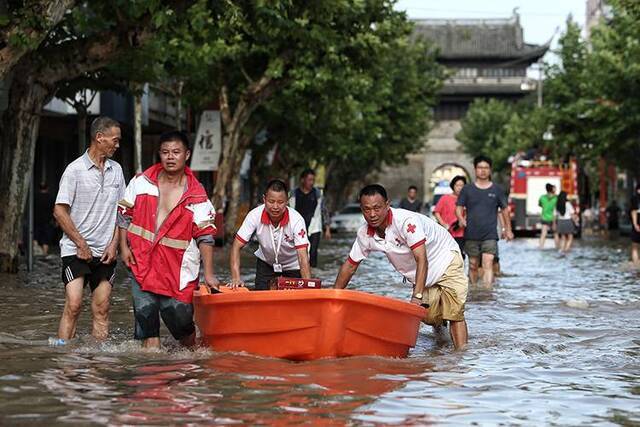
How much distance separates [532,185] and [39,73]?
35321 millimetres

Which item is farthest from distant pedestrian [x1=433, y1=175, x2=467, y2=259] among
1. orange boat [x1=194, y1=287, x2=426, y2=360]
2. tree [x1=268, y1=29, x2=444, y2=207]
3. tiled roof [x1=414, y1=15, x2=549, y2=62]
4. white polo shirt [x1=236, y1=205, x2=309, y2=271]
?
tiled roof [x1=414, y1=15, x2=549, y2=62]

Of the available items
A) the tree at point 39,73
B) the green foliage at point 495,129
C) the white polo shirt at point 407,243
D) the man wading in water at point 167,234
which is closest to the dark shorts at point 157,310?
the man wading in water at point 167,234

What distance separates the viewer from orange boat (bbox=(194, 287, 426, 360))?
10.5 metres

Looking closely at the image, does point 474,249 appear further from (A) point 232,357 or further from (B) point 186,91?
(B) point 186,91

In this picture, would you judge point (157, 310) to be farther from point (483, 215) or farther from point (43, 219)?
point (43, 219)

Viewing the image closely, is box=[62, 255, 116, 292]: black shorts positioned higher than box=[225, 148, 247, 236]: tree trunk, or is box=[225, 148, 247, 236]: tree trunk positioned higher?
box=[225, 148, 247, 236]: tree trunk

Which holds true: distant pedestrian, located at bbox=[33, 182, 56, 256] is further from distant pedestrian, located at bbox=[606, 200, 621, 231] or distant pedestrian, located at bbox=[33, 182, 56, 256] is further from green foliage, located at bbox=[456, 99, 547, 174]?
green foliage, located at bbox=[456, 99, 547, 174]

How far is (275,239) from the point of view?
1234 cm

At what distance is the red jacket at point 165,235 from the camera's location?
1051cm

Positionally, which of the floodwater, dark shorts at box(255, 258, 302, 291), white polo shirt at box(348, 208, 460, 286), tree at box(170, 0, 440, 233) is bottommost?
the floodwater

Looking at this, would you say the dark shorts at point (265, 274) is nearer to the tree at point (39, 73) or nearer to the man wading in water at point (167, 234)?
the man wading in water at point (167, 234)

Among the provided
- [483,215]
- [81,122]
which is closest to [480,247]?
[483,215]

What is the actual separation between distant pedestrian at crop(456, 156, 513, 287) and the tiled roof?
86.4 meters

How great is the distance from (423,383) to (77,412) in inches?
104
